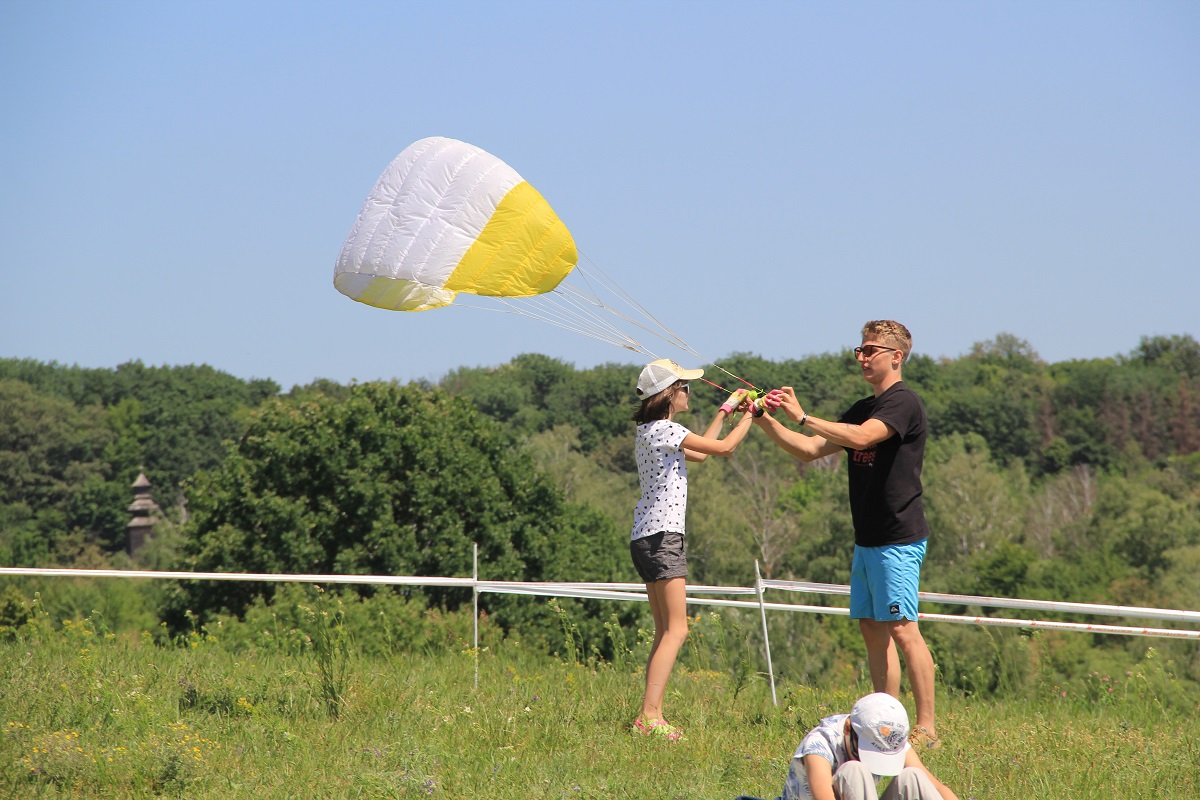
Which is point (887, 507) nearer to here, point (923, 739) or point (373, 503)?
point (923, 739)

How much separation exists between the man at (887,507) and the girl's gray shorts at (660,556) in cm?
75

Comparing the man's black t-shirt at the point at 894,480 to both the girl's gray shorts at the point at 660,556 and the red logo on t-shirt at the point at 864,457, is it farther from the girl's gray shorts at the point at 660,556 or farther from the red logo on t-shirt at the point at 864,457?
the girl's gray shorts at the point at 660,556

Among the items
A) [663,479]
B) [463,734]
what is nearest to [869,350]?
[663,479]

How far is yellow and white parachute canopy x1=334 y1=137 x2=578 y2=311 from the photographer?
684 cm

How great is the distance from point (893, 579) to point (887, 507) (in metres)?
0.33

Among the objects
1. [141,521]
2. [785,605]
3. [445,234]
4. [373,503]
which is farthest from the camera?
[141,521]

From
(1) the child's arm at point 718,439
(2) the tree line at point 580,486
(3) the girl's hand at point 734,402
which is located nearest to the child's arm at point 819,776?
(1) the child's arm at point 718,439

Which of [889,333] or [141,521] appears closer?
[889,333]

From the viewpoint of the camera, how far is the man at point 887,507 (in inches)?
221

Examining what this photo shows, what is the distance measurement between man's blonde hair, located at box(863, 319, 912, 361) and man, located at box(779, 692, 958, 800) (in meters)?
2.11

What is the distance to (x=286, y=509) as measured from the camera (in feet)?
88.9

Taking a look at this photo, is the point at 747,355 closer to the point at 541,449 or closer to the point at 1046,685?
the point at 541,449

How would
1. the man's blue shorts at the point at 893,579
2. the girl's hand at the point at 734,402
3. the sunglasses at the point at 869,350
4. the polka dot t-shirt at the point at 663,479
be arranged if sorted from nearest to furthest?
the man's blue shorts at the point at 893,579 < the sunglasses at the point at 869,350 < the polka dot t-shirt at the point at 663,479 < the girl's hand at the point at 734,402

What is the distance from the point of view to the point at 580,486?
59.4 m
